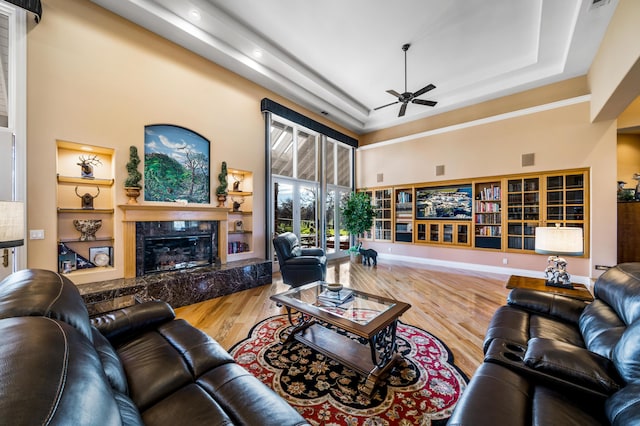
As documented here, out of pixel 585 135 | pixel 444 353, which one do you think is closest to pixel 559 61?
pixel 585 135

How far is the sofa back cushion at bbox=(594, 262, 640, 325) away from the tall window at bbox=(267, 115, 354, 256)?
15.3 ft

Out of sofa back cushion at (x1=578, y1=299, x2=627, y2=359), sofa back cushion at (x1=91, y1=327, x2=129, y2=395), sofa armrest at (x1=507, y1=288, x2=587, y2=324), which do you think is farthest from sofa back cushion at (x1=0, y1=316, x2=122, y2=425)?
sofa armrest at (x1=507, y1=288, x2=587, y2=324)

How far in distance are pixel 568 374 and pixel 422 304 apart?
8.34ft

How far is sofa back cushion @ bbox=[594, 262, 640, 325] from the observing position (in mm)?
1476

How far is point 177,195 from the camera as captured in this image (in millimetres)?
4195

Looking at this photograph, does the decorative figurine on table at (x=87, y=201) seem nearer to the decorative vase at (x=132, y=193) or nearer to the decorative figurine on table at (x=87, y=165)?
the decorative figurine on table at (x=87, y=165)

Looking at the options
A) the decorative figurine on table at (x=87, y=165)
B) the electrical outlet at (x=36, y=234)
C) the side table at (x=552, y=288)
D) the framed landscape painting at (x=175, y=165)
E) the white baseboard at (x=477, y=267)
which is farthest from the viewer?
the white baseboard at (x=477, y=267)

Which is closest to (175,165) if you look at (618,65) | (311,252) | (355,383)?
(311,252)

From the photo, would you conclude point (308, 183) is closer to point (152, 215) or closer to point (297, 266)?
point (297, 266)

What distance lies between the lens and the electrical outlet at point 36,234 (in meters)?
2.98

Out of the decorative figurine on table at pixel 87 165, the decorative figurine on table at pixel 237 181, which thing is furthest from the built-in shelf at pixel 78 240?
the decorative figurine on table at pixel 237 181

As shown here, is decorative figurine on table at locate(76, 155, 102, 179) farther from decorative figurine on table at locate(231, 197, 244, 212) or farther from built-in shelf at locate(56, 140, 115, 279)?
decorative figurine on table at locate(231, 197, 244, 212)

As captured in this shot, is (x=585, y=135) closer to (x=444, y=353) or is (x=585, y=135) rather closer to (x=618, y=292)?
(x=618, y=292)

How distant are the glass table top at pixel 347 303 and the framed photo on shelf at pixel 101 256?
9.05ft
